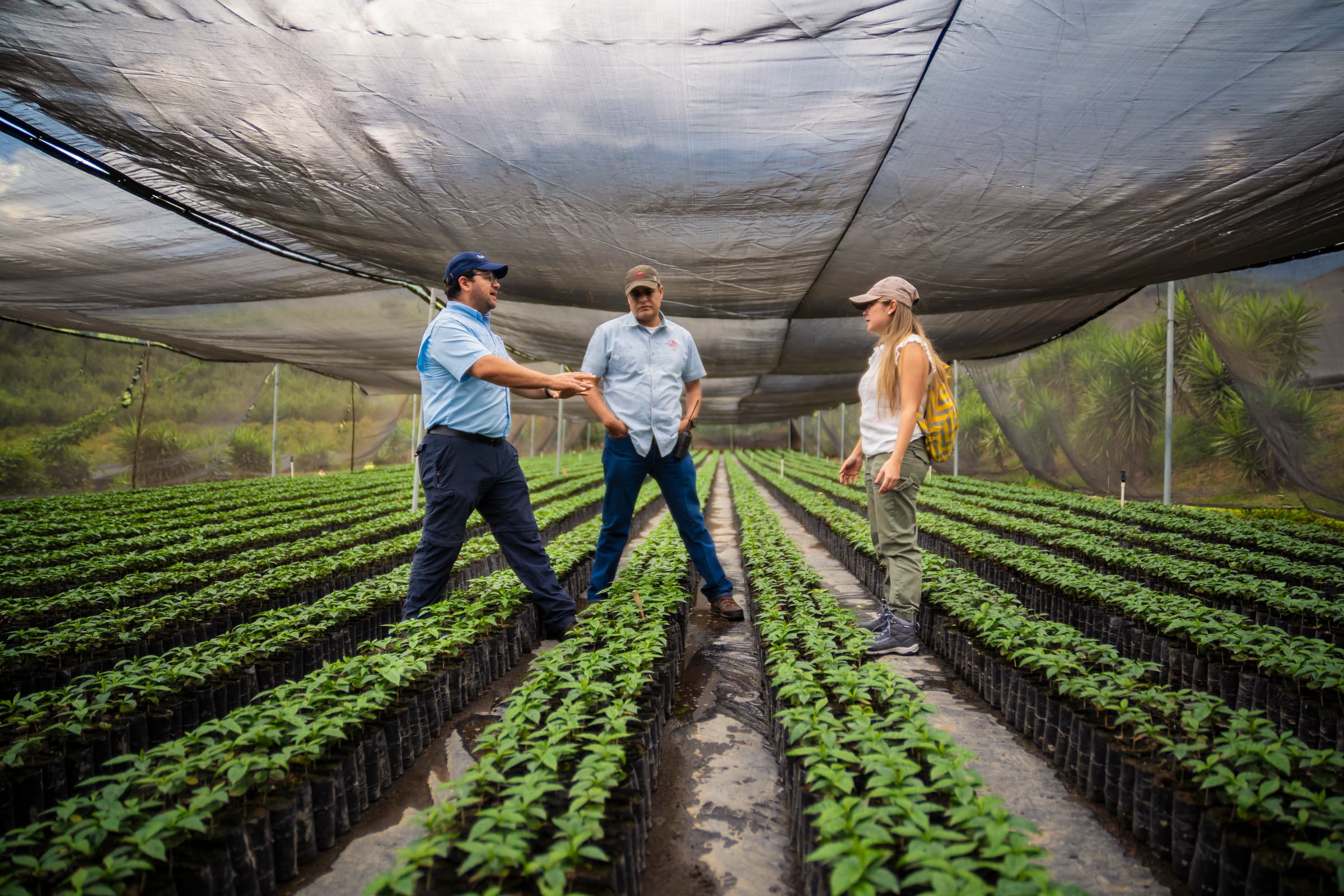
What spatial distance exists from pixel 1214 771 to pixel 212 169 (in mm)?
5298

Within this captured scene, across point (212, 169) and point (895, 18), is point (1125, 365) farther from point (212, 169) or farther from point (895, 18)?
point (212, 169)

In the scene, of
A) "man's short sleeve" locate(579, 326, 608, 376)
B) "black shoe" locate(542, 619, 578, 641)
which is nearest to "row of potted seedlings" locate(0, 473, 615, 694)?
"black shoe" locate(542, 619, 578, 641)

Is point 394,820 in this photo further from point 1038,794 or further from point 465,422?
point 1038,794

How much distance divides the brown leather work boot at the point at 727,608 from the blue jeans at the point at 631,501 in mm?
223

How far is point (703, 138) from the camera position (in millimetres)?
3420

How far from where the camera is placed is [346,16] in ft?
8.85

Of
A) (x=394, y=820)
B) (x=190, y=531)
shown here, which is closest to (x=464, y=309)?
(x=394, y=820)

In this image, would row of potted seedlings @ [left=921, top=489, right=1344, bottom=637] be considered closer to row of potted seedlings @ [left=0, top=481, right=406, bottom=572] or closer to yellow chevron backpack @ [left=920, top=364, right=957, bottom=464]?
yellow chevron backpack @ [left=920, top=364, right=957, bottom=464]

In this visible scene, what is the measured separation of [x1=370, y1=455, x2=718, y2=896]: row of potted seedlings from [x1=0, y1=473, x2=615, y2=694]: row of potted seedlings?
206cm

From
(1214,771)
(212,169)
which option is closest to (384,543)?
(212,169)

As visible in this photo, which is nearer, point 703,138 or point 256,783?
point 256,783

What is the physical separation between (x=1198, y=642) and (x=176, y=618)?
497 cm

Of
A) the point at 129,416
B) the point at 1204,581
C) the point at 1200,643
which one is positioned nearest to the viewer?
the point at 1200,643

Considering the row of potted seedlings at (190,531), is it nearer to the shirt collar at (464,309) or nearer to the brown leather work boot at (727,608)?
the shirt collar at (464,309)
